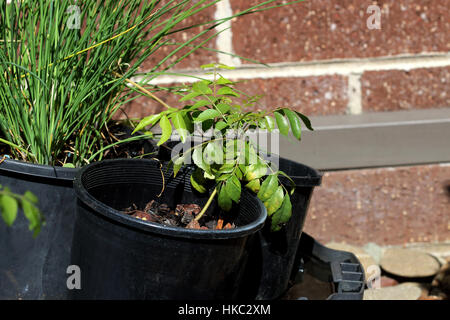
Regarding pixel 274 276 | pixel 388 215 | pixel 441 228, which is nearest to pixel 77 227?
pixel 274 276

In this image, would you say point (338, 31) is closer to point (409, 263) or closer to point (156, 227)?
point (409, 263)

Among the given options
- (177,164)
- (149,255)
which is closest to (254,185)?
(177,164)

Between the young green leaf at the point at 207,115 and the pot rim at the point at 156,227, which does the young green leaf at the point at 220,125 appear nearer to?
the young green leaf at the point at 207,115

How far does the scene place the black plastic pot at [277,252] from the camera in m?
1.15

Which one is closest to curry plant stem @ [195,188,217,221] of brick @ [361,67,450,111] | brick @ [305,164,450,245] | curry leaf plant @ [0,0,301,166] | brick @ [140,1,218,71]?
curry leaf plant @ [0,0,301,166]

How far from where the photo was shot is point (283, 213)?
39.0 inches

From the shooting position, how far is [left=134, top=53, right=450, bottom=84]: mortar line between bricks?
181 cm

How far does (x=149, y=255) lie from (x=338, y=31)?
3.96 feet

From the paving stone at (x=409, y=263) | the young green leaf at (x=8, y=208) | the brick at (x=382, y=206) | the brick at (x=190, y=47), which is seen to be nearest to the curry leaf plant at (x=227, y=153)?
the young green leaf at (x=8, y=208)

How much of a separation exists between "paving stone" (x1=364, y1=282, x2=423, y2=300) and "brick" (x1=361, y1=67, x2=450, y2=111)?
22.2 inches

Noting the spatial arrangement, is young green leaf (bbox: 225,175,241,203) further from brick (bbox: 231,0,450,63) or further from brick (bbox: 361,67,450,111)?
brick (bbox: 361,67,450,111)

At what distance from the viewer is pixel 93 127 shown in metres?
1.11
